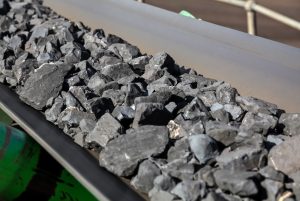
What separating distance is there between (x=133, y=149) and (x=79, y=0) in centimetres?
235

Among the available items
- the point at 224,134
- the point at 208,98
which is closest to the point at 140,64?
the point at 208,98

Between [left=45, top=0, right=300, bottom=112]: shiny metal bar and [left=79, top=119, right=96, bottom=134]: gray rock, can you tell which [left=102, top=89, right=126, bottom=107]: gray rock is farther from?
[left=45, top=0, right=300, bottom=112]: shiny metal bar

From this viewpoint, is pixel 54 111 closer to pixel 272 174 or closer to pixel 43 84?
pixel 43 84

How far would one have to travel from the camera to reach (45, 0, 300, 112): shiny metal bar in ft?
8.64

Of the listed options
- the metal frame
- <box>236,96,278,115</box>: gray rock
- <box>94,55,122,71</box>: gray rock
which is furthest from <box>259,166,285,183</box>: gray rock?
<box>94,55,122,71</box>: gray rock

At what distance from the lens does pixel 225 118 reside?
2.40 m

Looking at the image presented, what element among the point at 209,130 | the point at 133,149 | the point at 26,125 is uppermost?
the point at 209,130

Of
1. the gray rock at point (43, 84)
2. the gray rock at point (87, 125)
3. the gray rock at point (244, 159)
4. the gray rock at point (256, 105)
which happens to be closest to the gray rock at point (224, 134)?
the gray rock at point (244, 159)

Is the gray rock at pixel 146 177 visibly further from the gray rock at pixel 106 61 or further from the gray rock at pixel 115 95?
the gray rock at pixel 106 61

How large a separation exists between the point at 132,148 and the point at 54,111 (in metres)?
0.68

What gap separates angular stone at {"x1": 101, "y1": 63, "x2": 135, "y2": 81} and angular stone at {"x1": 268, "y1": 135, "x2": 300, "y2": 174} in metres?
1.12

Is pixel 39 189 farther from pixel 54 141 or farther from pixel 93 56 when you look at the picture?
pixel 93 56

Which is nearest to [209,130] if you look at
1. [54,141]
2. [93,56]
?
[54,141]

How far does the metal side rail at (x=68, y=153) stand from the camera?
2018 millimetres
